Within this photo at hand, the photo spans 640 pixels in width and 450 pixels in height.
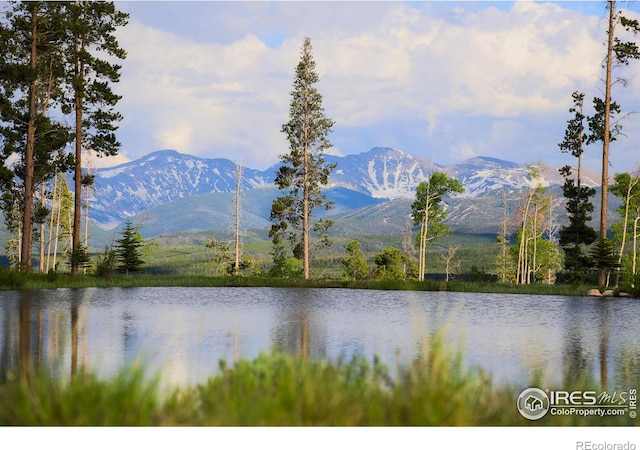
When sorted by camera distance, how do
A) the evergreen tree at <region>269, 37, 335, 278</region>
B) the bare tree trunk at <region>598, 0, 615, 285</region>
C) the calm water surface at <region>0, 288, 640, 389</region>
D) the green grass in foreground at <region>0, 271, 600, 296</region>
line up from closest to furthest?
the calm water surface at <region>0, 288, 640, 389</region>, the green grass in foreground at <region>0, 271, 600, 296</region>, the bare tree trunk at <region>598, 0, 615, 285</region>, the evergreen tree at <region>269, 37, 335, 278</region>

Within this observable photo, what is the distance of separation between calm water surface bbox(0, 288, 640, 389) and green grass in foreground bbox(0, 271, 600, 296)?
303 cm

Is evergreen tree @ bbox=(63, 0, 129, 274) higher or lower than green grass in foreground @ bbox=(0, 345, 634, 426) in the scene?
higher

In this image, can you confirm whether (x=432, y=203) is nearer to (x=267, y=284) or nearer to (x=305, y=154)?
(x=305, y=154)

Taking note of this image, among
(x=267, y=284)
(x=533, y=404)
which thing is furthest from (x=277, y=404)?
(x=267, y=284)

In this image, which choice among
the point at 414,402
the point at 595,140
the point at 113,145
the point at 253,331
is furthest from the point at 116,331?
the point at 595,140

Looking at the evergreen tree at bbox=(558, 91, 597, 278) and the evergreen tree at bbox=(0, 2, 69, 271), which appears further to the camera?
the evergreen tree at bbox=(558, 91, 597, 278)

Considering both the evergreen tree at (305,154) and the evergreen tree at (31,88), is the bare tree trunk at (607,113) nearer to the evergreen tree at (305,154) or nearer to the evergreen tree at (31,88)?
the evergreen tree at (305,154)

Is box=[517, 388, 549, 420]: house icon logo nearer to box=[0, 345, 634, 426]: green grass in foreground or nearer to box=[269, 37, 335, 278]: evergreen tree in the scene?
box=[0, 345, 634, 426]: green grass in foreground

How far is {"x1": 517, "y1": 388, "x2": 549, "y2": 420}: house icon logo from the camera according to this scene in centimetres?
823

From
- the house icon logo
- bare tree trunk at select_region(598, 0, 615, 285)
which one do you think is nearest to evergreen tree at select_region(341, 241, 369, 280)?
bare tree trunk at select_region(598, 0, 615, 285)

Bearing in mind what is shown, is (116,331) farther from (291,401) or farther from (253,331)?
(291,401)

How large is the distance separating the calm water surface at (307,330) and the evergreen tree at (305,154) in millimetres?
23022

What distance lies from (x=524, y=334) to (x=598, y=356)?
3632 millimetres

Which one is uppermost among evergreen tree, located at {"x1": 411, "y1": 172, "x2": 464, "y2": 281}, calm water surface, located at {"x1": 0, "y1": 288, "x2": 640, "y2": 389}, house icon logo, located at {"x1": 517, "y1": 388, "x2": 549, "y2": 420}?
evergreen tree, located at {"x1": 411, "y1": 172, "x2": 464, "y2": 281}
